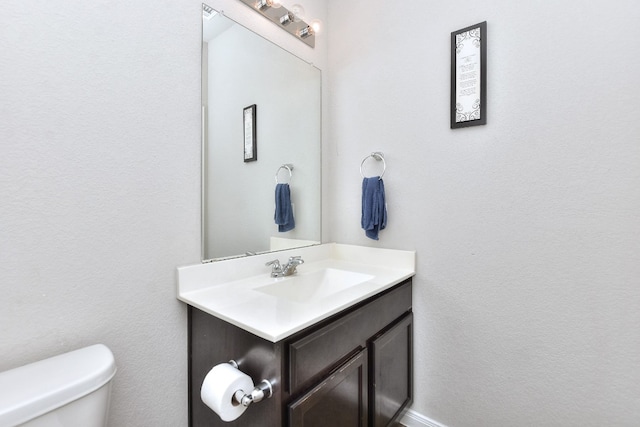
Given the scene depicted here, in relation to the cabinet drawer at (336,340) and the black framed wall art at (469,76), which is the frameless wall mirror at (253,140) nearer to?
the cabinet drawer at (336,340)

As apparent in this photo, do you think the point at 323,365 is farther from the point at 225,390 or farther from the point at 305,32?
the point at 305,32

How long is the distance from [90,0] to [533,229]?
175 cm

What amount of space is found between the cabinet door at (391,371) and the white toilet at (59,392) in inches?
34.6

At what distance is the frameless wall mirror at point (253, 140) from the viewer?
1193 millimetres

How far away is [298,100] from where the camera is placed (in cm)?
165

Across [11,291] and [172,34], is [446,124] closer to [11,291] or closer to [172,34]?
[172,34]

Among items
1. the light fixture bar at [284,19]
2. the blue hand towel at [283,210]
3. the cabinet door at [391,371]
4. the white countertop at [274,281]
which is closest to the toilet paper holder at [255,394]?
the white countertop at [274,281]

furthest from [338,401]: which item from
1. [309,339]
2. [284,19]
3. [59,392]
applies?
[284,19]

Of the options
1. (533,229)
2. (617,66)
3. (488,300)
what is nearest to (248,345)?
(488,300)

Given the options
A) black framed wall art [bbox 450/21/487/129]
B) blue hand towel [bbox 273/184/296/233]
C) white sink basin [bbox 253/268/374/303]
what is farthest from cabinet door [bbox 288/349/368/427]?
black framed wall art [bbox 450/21/487/129]

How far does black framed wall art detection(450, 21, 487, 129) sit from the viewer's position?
48.9 inches

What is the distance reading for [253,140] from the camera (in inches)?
55.2

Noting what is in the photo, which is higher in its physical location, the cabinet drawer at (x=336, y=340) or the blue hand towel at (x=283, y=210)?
the blue hand towel at (x=283, y=210)

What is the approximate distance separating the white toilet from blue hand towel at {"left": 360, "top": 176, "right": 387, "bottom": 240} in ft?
3.86
